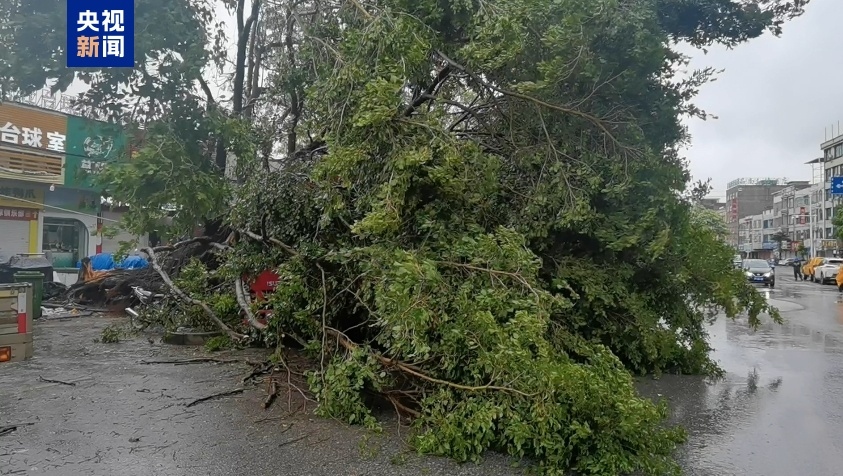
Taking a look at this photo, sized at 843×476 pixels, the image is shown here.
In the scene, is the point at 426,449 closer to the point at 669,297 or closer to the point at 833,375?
the point at 669,297

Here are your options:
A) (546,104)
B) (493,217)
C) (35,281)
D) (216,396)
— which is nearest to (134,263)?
(35,281)

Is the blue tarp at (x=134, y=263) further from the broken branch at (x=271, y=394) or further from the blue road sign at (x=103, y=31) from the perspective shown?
the broken branch at (x=271, y=394)

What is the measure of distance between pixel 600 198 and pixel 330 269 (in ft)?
11.3

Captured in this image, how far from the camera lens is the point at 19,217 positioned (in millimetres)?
19812

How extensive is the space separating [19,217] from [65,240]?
2333 mm

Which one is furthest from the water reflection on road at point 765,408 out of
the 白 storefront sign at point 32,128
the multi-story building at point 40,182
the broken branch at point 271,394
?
the 白 storefront sign at point 32,128

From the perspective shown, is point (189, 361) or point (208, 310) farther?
point (208, 310)

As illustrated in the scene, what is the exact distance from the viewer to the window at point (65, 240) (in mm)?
21292

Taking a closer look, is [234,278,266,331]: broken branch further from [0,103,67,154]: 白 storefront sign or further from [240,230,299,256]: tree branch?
[0,103,67,154]: 白 storefront sign

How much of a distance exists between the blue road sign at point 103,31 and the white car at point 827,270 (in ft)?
117

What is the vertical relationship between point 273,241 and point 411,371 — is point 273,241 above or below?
above

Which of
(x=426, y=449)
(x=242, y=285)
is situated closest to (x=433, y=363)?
(x=426, y=449)

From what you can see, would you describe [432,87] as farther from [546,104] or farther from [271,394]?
[271,394]

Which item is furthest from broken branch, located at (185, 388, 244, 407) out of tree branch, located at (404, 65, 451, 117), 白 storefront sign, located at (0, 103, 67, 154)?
白 storefront sign, located at (0, 103, 67, 154)
